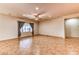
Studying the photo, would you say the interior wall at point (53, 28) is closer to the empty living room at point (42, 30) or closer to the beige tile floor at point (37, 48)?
the empty living room at point (42, 30)

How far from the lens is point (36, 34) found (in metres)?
8.38

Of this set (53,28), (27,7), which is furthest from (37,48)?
(53,28)

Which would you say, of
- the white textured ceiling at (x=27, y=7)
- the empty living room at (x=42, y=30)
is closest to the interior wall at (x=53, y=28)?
the empty living room at (x=42, y=30)

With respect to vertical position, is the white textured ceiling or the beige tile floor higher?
the white textured ceiling

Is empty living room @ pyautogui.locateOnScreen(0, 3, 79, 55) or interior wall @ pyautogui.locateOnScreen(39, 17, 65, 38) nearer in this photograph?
empty living room @ pyautogui.locateOnScreen(0, 3, 79, 55)

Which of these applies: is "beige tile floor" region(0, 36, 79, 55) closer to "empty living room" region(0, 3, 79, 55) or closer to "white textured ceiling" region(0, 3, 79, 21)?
"empty living room" region(0, 3, 79, 55)

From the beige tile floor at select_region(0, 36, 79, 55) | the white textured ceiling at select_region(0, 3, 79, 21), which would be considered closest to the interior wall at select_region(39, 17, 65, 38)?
the beige tile floor at select_region(0, 36, 79, 55)

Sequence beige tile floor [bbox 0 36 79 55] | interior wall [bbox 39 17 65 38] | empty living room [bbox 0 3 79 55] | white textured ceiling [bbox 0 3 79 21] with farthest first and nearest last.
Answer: interior wall [bbox 39 17 65 38]
empty living room [bbox 0 3 79 55]
beige tile floor [bbox 0 36 79 55]
white textured ceiling [bbox 0 3 79 21]

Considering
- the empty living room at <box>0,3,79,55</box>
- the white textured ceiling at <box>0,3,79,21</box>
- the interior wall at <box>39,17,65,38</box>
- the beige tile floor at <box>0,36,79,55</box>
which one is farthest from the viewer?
the interior wall at <box>39,17,65,38</box>

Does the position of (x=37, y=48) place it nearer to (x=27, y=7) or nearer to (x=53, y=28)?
(x=27, y=7)

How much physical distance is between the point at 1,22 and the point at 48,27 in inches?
136

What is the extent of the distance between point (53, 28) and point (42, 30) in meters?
1.02

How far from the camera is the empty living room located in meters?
4.03

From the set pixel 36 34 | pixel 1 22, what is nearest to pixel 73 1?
pixel 1 22
